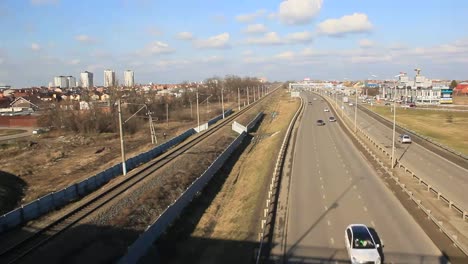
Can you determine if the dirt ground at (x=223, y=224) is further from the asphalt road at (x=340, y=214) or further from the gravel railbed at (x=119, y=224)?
the asphalt road at (x=340, y=214)

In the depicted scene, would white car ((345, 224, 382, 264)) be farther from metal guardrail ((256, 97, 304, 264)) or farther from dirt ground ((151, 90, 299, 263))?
dirt ground ((151, 90, 299, 263))

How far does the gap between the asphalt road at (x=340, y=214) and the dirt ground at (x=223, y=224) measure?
87.0 inches

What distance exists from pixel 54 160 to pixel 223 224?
36.8 meters

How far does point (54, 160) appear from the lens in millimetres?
55562

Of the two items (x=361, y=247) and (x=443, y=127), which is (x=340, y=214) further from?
(x=443, y=127)

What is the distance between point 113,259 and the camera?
19953mm

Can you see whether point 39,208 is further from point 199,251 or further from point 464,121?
point 464,121

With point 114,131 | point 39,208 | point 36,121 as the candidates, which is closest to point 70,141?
point 114,131

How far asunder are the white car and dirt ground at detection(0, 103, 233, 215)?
24.5 m

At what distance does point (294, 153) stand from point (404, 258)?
28.0 m

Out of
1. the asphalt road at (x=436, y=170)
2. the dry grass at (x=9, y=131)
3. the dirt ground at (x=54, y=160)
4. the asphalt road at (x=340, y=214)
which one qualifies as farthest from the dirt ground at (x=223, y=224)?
the dry grass at (x=9, y=131)

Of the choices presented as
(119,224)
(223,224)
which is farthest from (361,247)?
(119,224)

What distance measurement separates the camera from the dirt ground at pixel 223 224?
2109cm

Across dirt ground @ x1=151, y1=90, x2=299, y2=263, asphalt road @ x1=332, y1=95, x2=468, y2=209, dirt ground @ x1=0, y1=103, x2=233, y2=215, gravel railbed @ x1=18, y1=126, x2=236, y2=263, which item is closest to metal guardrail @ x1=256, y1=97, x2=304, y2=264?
dirt ground @ x1=151, y1=90, x2=299, y2=263
